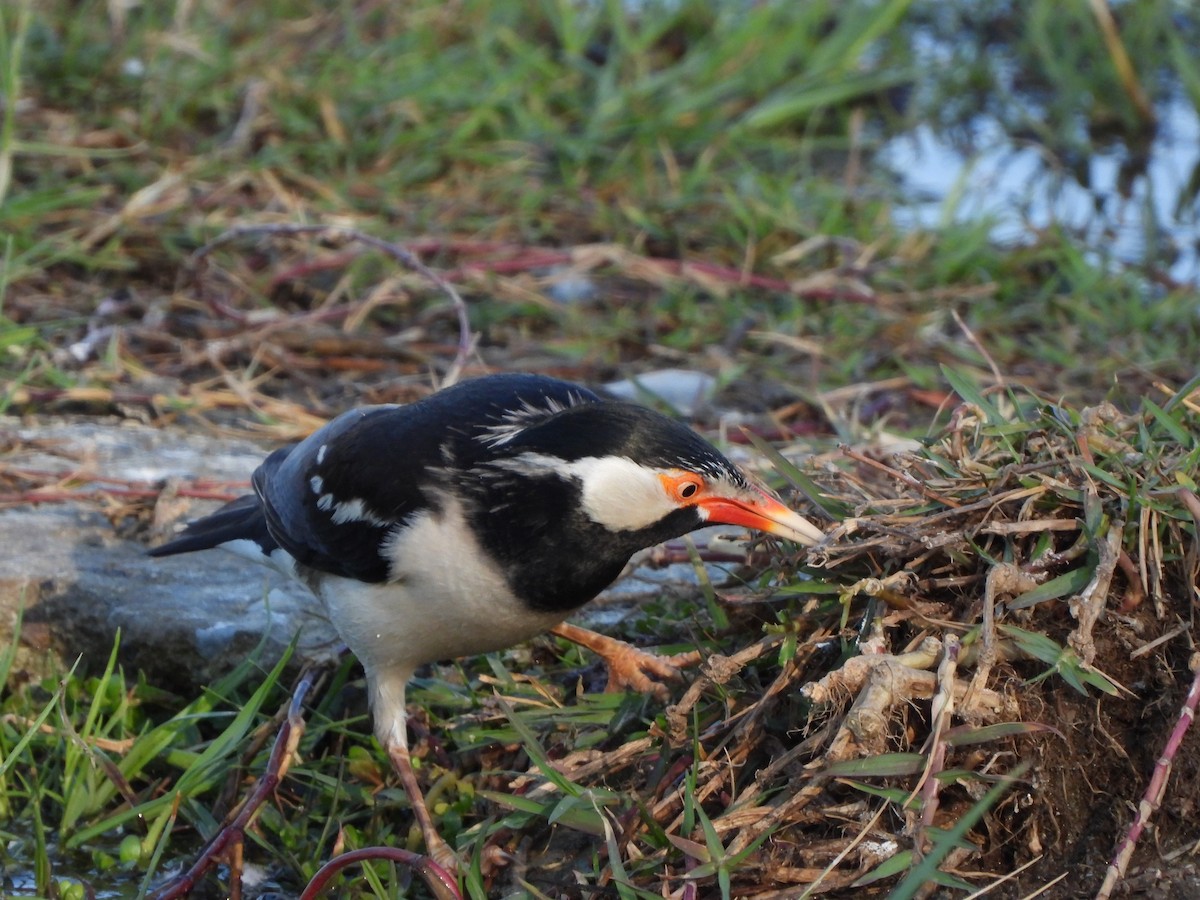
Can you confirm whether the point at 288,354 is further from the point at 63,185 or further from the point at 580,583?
the point at 580,583

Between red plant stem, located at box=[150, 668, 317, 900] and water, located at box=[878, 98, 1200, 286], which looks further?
water, located at box=[878, 98, 1200, 286]

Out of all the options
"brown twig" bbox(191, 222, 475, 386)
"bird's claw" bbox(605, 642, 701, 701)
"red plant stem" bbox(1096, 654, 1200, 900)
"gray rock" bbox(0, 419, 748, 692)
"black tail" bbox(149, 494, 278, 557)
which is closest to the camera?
"red plant stem" bbox(1096, 654, 1200, 900)

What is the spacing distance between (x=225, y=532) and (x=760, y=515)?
1.64m

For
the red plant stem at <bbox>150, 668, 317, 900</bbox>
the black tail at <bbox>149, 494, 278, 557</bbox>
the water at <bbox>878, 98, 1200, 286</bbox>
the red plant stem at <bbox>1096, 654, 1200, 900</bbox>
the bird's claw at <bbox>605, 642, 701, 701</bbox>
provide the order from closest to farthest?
the red plant stem at <bbox>1096, 654, 1200, 900</bbox>, the red plant stem at <bbox>150, 668, 317, 900</bbox>, the bird's claw at <bbox>605, 642, 701, 701</bbox>, the black tail at <bbox>149, 494, 278, 557</bbox>, the water at <bbox>878, 98, 1200, 286</bbox>

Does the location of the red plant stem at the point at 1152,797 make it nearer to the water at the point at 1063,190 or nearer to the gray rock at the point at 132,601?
the gray rock at the point at 132,601

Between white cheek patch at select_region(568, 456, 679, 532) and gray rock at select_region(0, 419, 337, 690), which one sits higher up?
white cheek patch at select_region(568, 456, 679, 532)

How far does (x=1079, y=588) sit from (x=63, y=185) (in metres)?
→ 4.77

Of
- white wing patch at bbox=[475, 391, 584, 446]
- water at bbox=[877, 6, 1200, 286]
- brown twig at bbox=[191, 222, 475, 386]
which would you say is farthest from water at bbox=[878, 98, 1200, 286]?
white wing patch at bbox=[475, 391, 584, 446]

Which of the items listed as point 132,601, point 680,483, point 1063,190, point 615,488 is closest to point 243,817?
point 132,601

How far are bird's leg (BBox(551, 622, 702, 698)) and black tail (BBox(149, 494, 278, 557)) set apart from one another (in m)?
1.09

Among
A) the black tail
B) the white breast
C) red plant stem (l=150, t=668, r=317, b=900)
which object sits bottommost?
red plant stem (l=150, t=668, r=317, b=900)

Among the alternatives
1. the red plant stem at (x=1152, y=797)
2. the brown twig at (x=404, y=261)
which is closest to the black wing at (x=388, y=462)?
the brown twig at (x=404, y=261)

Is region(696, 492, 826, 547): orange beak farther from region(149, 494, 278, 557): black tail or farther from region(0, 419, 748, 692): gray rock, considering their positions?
region(149, 494, 278, 557): black tail

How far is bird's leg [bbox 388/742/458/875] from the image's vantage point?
3.32 m
